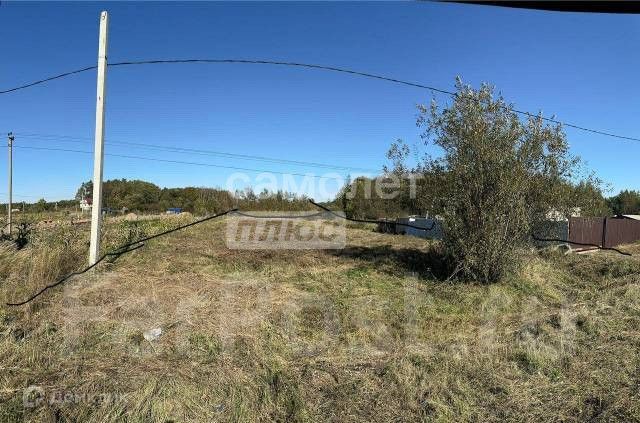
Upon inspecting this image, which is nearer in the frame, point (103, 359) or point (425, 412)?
point (425, 412)

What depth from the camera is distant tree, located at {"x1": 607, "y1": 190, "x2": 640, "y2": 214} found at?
182ft

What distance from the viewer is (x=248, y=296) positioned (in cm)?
581

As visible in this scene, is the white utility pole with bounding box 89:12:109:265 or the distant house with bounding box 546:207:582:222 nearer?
the white utility pole with bounding box 89:12:109:265

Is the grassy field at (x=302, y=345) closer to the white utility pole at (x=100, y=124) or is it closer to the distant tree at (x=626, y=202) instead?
the white utility pole at (x=100, y=124)

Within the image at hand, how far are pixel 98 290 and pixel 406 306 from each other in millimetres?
4169

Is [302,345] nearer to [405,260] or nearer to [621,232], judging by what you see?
[405,260]

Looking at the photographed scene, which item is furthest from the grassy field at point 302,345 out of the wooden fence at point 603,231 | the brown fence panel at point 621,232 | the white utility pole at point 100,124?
the brown fence panel at point 621,232

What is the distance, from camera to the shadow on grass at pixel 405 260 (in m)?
7.88

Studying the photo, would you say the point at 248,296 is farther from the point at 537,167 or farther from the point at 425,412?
the point at 537,167

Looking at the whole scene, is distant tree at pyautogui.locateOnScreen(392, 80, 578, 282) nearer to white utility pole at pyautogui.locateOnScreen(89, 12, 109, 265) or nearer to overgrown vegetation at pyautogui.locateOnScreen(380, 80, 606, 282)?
overgrown vegetation at pyautogui.locateOnScreen(380, 80, 606, 282)

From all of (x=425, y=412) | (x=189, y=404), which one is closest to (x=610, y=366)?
(x=425, y=412)

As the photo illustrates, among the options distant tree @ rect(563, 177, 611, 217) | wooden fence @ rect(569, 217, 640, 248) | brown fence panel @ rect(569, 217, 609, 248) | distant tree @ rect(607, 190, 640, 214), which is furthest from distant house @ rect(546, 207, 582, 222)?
distant tree @ rect(607, 190, 640, 214)

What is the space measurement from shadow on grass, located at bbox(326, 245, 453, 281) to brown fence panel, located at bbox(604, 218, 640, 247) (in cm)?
1329

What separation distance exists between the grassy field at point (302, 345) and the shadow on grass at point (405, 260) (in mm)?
486
